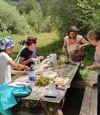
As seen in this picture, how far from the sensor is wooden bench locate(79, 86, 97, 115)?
5195 millimetres

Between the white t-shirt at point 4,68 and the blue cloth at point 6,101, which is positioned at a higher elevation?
the white t-shirt at point 4,68

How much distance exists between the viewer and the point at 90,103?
569 cm

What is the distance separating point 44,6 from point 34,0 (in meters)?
25.9

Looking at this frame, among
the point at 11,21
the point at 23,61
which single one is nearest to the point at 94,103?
the point at 23,61

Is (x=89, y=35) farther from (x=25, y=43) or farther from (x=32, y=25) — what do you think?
(x=32, y=25)

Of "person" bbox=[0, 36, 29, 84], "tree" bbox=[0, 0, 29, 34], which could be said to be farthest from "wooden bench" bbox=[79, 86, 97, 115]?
"tree" bbox=[0, 0, 29, 34]

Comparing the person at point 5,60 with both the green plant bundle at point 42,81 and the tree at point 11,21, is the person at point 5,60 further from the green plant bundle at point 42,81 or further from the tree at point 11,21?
the tree at point 11,21

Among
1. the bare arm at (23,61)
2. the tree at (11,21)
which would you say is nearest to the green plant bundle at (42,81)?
the bare arm at (23,61)

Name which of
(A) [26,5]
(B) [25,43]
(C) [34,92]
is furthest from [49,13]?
(A) [26,5]

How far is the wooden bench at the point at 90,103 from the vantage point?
17.0 feet

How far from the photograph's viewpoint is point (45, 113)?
15.1ft

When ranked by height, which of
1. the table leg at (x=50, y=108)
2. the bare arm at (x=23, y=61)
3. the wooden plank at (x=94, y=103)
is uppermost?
the bare arm at (x=23, y=61)

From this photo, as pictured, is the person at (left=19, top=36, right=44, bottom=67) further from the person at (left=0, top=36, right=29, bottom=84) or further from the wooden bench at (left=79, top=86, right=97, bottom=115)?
the person at (left=0, top=36, right=29, bottom=84)

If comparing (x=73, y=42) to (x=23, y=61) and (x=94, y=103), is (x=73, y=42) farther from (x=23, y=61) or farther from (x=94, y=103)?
(x=94, y=103)
